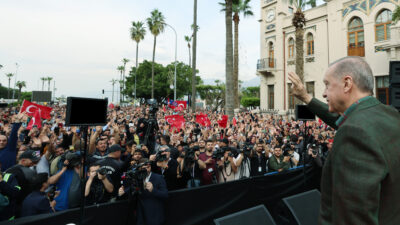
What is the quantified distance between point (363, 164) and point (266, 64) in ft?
88.4

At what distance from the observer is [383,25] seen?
18672 millimetres

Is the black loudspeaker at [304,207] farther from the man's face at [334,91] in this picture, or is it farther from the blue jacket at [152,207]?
the man's face at [334,91]

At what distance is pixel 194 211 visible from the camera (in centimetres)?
406

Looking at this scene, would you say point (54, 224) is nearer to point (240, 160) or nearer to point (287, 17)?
point (240, 160)

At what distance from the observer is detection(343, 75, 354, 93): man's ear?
130 cm

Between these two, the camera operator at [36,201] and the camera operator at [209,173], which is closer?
the camera operator at [36,201]

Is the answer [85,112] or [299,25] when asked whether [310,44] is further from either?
[85,112]

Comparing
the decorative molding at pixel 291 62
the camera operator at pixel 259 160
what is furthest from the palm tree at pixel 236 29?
the camera operator at pixel 259 160

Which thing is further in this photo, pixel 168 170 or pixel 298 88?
pixel 168 170

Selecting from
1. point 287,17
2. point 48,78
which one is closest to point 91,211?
point 287,17

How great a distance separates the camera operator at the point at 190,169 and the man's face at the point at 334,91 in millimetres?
4079

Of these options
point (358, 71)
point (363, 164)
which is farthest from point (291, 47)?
point (363, 164)

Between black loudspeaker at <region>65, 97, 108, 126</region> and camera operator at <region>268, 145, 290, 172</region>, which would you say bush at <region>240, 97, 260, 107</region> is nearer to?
camera operator at <region>268, 145, 290, 172</region>

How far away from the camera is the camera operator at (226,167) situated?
5953 mm
